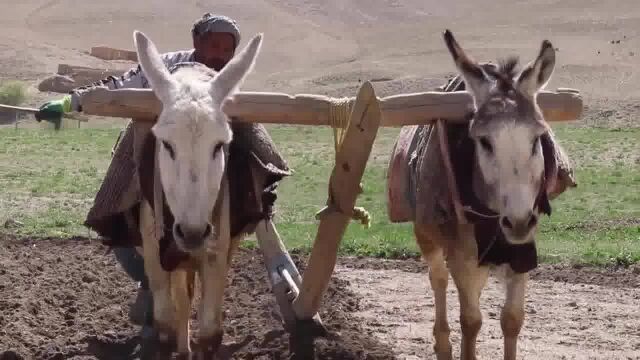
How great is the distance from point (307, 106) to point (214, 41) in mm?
1705

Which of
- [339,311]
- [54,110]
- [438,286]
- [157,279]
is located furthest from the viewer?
[339,311]

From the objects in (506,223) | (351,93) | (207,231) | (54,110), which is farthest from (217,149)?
(351,93)

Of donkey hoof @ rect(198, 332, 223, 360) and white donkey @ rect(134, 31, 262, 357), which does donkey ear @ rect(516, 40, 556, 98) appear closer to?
white donkey @ rect(134, 31, 262, 357)

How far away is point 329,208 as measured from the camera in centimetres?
694

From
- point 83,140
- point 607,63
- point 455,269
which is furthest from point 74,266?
point 607,63

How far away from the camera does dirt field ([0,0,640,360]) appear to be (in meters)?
8.05

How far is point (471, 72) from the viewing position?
6035mm

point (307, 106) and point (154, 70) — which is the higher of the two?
point (154, 70)

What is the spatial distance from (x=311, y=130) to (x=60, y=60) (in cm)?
1918

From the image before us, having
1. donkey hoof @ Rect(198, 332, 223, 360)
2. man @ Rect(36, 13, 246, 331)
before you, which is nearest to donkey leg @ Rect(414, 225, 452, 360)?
donkey hoof @ Rect(198, 332, 223, 360)

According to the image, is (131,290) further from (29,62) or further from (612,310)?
(29,62)

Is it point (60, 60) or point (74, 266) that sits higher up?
point (60, 60)

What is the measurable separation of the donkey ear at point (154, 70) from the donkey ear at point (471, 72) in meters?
1.62

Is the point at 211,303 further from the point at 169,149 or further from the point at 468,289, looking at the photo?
the point at 468,289
